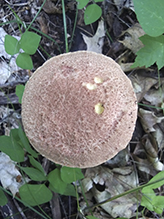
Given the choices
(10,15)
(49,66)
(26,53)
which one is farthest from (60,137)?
(10,15)

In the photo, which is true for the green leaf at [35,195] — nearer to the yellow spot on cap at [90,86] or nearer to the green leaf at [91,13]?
the yellow spot on cap at [90,86]

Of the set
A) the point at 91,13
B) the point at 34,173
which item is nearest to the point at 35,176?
the point at 34,173

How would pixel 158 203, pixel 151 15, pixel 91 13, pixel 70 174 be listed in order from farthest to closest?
pixel 91 13 → pixel 70 174 → pixel 158 203 → pixel 151 15

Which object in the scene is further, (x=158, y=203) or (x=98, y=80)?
(x=158, y=203)

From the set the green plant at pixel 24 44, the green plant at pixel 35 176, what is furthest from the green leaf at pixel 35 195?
the green plant at pixel 24 44

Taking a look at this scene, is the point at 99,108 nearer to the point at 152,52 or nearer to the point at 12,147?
the point at 152,52

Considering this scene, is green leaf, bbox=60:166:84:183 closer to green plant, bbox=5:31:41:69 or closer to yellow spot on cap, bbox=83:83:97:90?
yellow spot on cap, bbox=83:83:97:90

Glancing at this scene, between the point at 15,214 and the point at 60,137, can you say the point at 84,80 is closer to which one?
the point at 60,137
